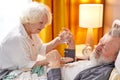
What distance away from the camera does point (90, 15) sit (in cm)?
274

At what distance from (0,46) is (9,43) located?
91 mm

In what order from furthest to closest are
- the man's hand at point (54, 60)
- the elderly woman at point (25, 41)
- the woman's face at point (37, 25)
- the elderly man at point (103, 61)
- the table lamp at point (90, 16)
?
1. the table lamp at point (90, 16)
2. the woman's face at point (37, 25)
3. the elderly woman at point (25, 41)
4. the man's hand at point (54, 60)
5. the elderly man at point (103, 61)

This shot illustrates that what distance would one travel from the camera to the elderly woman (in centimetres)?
194

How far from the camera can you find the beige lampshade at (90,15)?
107 inches

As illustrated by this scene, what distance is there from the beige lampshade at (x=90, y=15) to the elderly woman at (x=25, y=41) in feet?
2.38

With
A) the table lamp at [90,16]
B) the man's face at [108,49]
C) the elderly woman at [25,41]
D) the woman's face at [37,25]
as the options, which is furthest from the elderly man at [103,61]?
the table lamp at [90,16]

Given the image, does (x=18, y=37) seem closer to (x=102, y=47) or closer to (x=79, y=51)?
(x=102, y=47)

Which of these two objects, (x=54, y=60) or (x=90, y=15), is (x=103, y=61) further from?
(x=90, y=15)

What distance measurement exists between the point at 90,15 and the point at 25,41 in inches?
39.7

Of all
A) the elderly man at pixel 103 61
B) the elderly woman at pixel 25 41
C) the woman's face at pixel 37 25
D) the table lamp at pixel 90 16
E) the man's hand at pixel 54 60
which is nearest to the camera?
the elderly man at pixel 103 61

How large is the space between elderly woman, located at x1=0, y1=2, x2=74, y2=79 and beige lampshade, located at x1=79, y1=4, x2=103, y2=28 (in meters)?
0.73

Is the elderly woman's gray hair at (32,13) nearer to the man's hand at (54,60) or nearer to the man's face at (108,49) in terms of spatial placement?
the man's hand at (54,60)

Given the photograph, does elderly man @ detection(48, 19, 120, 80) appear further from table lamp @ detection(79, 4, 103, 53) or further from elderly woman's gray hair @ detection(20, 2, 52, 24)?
table lamp @ detection(79, 4, 103, 53)

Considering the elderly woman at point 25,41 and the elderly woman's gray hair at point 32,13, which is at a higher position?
the elderly woman's gray hair at point 32,13
